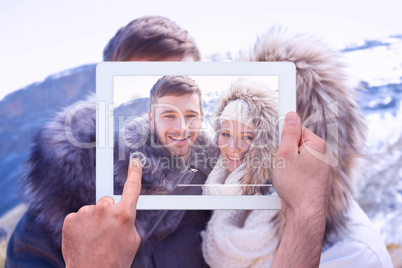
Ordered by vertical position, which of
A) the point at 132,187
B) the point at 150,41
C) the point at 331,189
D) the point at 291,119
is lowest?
the point at 331,189

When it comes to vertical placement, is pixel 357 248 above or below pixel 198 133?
below

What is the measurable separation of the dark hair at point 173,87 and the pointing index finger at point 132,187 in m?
0.14

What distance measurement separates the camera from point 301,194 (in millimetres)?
551

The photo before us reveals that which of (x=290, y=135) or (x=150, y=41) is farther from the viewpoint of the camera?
(x=150, y=41)

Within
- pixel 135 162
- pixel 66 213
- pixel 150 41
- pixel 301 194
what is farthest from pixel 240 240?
pixel 150 41

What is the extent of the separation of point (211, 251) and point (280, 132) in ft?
1.22

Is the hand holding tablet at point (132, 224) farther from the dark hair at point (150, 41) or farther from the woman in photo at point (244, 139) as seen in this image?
the dark hair at point (150, 41)

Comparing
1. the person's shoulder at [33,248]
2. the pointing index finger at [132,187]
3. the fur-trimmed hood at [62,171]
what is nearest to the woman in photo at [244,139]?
the pointing index finger at [132,187]

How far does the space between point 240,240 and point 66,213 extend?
458 mm

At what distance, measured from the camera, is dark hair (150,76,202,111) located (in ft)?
1.92

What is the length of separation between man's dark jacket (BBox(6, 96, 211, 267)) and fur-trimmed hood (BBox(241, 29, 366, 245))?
36 cm

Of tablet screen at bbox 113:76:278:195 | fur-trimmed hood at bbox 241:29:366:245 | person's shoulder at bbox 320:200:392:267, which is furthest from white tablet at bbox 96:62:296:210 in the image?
person's shoulder at bbox 320:200:392:267

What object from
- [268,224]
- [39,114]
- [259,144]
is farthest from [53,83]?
[268,224]

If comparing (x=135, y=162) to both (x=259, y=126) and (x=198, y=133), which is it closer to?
(x=198, y=133)
